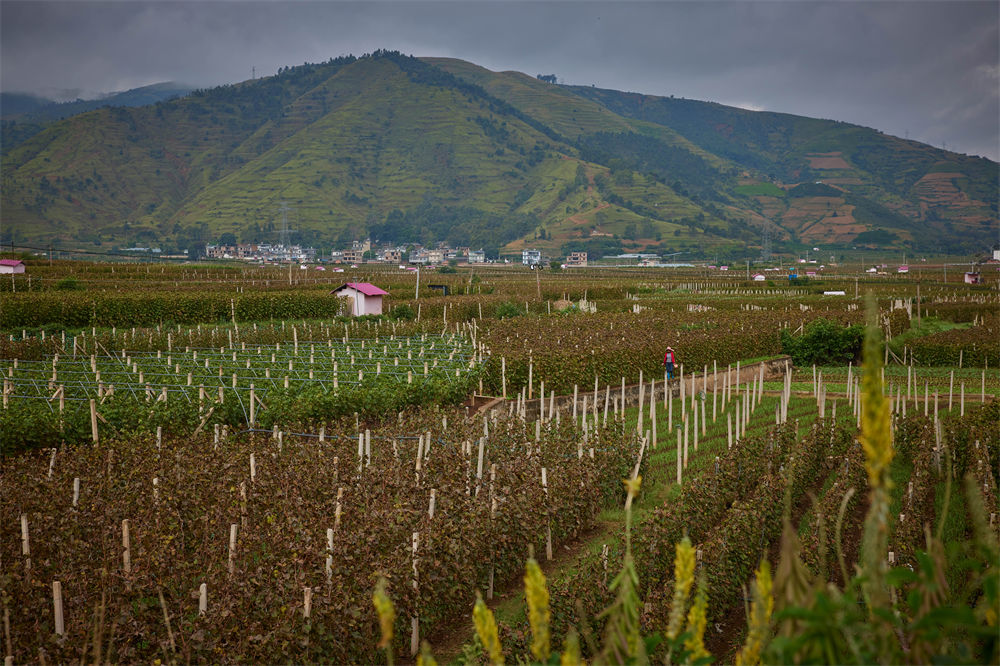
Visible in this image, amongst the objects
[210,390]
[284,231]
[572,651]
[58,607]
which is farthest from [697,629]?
[284,231]

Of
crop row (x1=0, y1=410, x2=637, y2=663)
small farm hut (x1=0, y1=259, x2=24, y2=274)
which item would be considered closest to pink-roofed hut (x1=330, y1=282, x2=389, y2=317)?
small farm hut (x1=0, y1=259, x2=24, y2=274)

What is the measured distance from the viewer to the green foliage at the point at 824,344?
105ft

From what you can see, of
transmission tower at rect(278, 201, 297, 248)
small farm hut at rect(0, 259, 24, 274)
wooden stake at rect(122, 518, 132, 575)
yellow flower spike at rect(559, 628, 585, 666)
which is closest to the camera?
yellow flower spike at rect(559, 628, 585, 666)

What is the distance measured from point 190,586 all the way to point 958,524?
35.1 ft

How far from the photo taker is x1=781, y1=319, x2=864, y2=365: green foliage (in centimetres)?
3212

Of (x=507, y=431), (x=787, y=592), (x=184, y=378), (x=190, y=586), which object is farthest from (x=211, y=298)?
(x=787, y=592)

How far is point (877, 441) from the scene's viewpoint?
2.21 meters

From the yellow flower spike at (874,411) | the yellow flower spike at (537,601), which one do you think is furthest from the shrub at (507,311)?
the yellow flower spike at (874,411)

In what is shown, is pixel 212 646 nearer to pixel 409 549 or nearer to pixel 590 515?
pixel 409 549

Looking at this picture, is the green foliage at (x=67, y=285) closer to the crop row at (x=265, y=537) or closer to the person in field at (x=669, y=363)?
the person in field at (x=669, y=363)

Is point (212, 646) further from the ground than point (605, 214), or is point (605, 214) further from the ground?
point (605, 214)

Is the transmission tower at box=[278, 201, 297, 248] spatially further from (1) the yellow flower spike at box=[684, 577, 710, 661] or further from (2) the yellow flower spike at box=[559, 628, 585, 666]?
(2) the yellow flower spike at box=[559, 628, 585, 666]

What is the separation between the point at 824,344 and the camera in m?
32.5

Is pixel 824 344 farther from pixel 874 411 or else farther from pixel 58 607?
pixel 874 411
